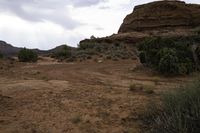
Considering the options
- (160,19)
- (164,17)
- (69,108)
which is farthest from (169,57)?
(160,19)

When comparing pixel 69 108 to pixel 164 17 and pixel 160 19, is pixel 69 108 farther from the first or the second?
pixel 160 19

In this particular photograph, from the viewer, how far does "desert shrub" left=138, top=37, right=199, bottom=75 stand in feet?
57.4

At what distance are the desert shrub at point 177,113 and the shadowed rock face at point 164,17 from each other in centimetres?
4119

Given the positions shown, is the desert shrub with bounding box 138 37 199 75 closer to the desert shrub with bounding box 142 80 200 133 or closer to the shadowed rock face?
the desert shrub with bounding box 142 80 200 133

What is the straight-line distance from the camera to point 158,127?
7055mm

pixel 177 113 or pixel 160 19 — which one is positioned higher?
pixel 160 19

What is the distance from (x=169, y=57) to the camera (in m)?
17.7

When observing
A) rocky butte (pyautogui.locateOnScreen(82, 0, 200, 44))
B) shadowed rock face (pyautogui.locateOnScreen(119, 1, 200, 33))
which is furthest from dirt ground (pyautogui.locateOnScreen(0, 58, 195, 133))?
shadowed rock face (pyautogui.locateOnScreen(119, 1, 200, 33))

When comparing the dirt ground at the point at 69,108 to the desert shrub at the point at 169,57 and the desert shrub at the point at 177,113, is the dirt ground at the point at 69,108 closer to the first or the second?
the desert shrub at the point at 177,113

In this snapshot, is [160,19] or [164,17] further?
[160,19]

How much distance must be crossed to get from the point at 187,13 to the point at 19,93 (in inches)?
1597

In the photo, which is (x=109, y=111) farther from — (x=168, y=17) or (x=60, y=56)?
(x=168, y=17)

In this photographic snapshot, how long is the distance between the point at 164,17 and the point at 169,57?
32795 millimetres

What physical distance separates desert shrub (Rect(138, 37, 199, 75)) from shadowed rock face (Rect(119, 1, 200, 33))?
28436mm
